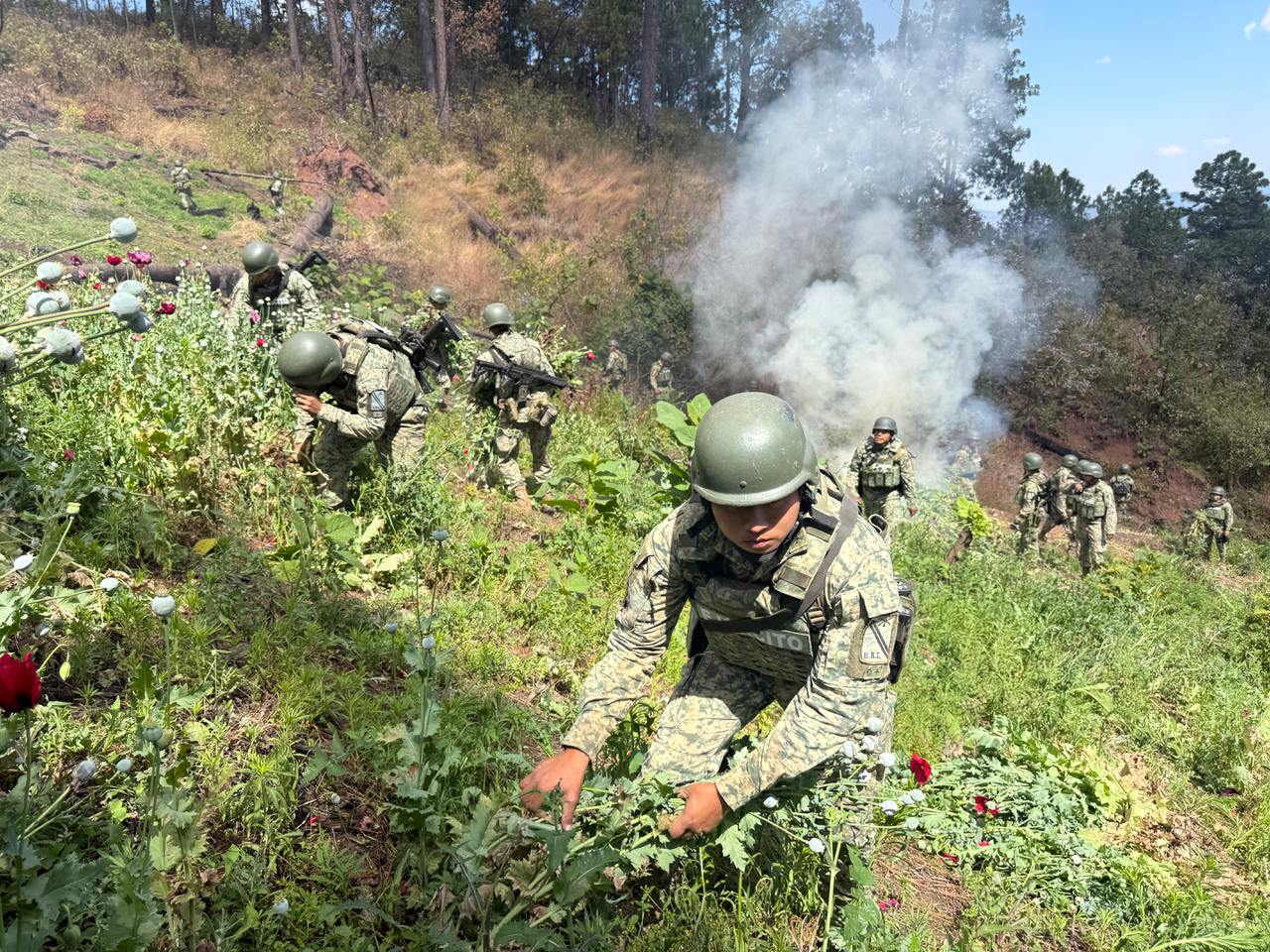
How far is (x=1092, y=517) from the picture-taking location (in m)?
9.98

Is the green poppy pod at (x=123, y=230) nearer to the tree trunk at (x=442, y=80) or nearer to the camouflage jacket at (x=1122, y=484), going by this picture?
the camouflage jacket at (x=1122, y=484)

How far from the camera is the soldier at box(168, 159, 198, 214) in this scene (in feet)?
40.3

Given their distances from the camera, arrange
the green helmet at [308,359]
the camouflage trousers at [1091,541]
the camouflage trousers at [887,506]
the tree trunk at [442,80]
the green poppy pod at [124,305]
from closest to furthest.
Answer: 1. the green poppy pod at [124,305]
2. the green helmet at [308,359]
3. the camouflage trousers at [887,506]
4. the camouflage trousers at [1091,541]
5. the tree trunk at [442,80]

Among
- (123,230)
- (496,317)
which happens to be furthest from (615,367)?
(123,230)

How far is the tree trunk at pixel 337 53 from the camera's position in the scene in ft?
58.7

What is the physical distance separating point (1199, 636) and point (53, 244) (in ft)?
41.8

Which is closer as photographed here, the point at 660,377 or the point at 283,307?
the point at 283,307

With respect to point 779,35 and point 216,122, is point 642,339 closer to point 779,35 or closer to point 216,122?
point 216,122

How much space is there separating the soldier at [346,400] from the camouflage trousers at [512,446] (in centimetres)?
134

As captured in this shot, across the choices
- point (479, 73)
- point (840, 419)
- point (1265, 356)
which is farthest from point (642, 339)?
point (1265, 356)

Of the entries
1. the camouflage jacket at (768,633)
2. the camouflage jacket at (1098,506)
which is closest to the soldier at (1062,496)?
the camouflage jacket at (1098,506)

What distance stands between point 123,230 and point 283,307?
18.0ft

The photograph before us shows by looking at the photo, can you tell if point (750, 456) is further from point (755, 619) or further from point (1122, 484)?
point (1122, 484)

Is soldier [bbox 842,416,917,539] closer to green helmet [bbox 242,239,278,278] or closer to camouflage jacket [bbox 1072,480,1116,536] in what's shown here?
camouflage jacket [bbox 1072,480,1116,536]
